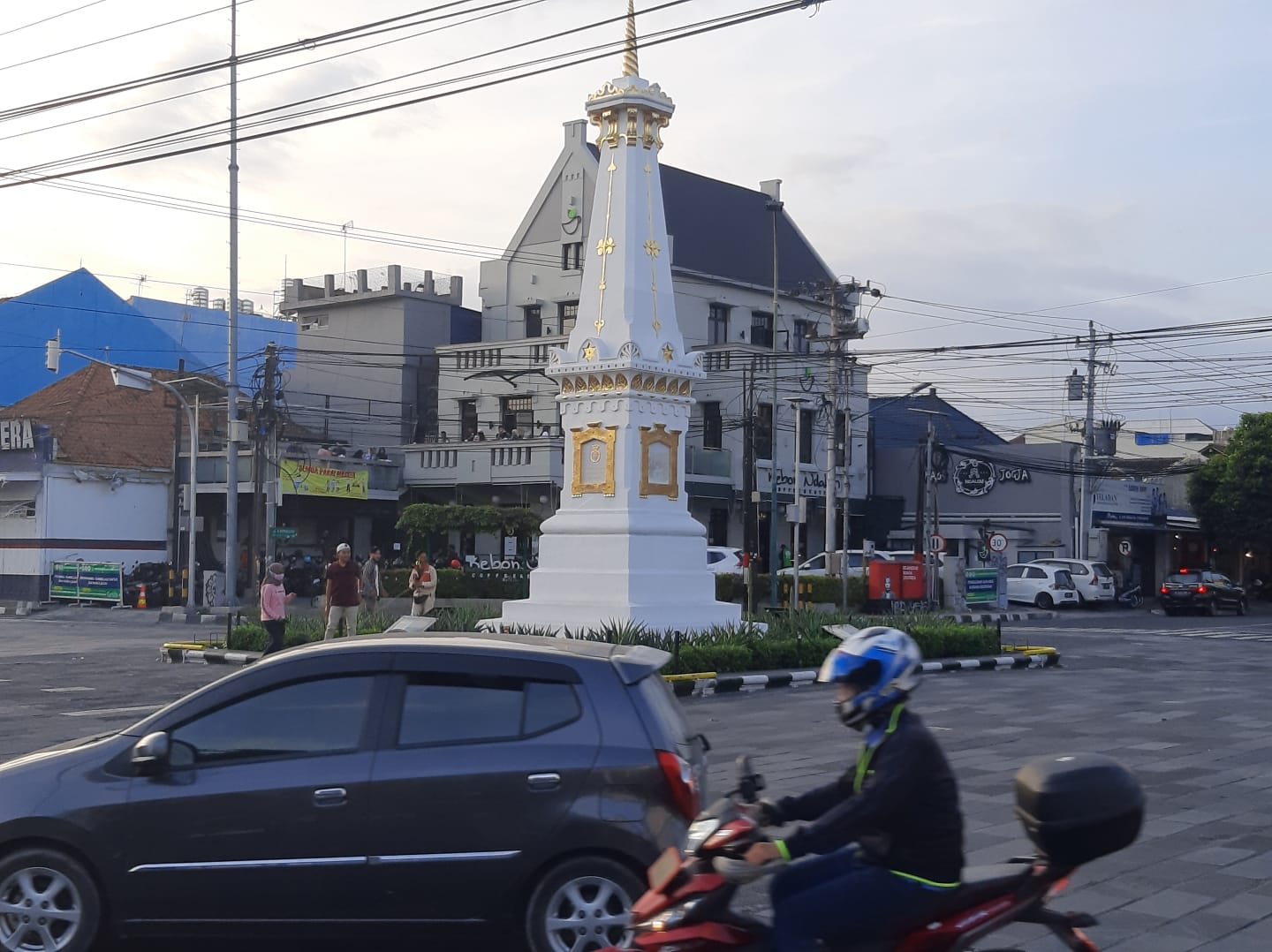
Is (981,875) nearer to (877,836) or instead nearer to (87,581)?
(877,836)

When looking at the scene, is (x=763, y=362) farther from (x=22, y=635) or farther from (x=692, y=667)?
(x=692, y=667)

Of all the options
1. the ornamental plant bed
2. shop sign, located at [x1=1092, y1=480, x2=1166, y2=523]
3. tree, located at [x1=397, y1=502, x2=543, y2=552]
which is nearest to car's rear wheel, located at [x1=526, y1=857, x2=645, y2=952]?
the ornamental plant bed

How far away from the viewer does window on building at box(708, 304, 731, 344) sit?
53.5m

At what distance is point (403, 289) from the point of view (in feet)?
184

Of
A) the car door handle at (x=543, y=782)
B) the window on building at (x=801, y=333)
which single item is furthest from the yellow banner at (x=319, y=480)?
the car door handle at (x=543, y=782)

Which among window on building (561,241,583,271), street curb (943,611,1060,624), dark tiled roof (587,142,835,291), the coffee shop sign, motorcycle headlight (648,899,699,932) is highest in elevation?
dark tiled roof (587,142,835,291)

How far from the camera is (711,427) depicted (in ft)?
171

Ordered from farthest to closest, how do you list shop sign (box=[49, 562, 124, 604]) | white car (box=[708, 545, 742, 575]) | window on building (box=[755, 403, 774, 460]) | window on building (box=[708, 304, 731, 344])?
1. window on building (box=[708, 304, 731, 344])
2. window on building (box=[755, 403, 774, 460])
3. shop sign (box=[49, 562, 124, 604])
4. white car (box=[708, 545, 742, 575])

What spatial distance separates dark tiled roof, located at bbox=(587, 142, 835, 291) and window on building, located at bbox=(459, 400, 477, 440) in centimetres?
967

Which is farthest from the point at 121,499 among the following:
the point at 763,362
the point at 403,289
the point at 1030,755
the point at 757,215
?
the point at 1030,755

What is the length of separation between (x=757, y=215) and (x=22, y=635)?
36482mm

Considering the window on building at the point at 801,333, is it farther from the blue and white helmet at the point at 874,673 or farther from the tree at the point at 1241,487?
the blue and white helmet at the point at 874,673

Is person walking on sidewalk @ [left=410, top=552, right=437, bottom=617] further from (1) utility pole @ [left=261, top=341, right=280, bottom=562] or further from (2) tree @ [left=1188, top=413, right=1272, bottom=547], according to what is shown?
(2) tree @ [left=1188, top=413, right=1272, bottom=547]

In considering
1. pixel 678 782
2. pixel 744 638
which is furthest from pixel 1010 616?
pixel 678 782
